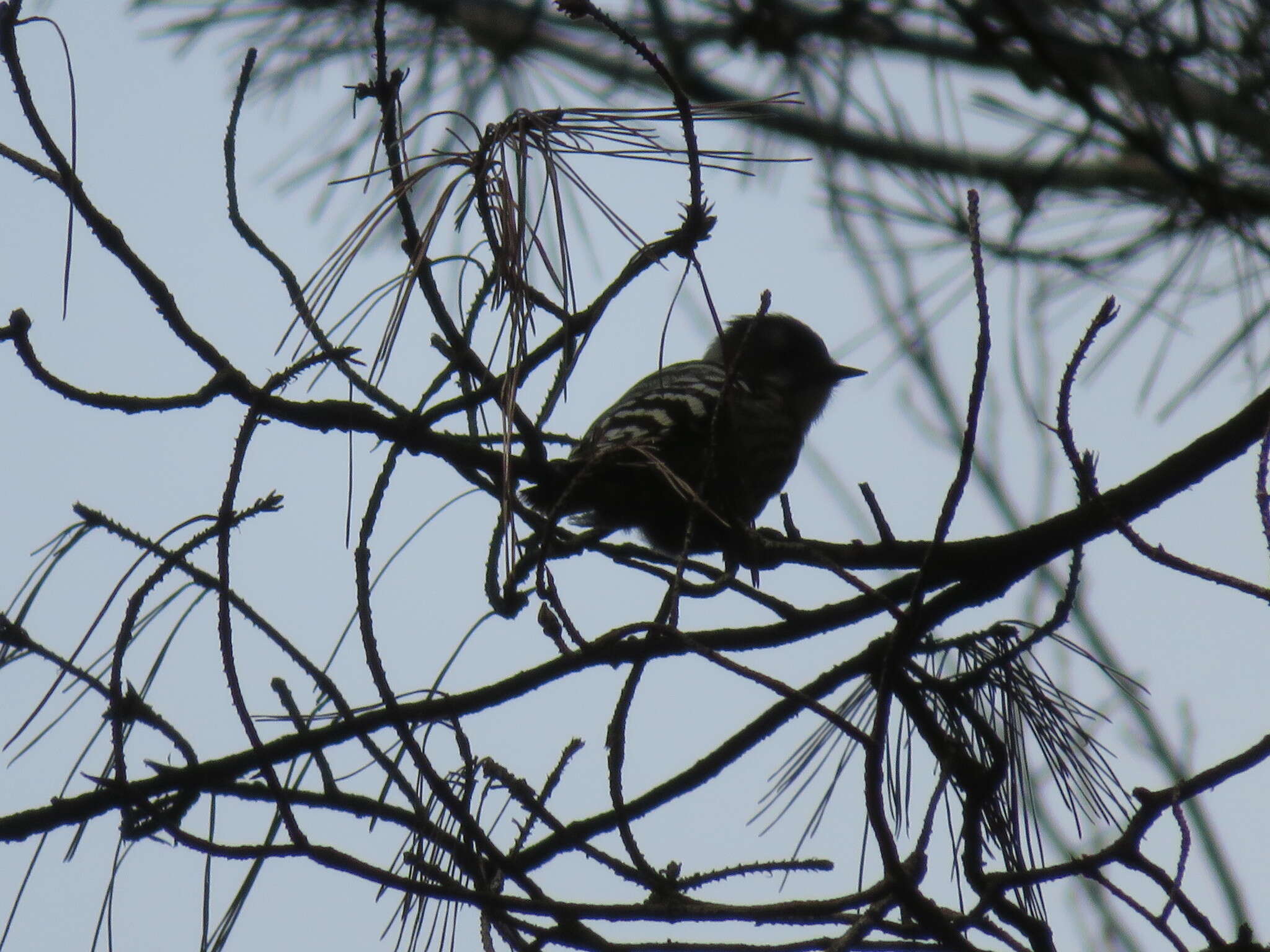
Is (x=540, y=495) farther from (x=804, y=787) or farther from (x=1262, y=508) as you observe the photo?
(x=1262, y=508)

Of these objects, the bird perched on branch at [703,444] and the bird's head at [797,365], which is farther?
the bird's head at [797,365]

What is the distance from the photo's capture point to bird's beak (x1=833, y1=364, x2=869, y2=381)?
238 inches

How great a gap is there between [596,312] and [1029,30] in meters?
1.59

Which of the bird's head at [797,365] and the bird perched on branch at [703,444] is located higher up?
the bird's head at [797,365]

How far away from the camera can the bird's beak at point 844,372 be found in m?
6.05

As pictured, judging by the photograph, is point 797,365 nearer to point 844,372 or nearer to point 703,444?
point 844,372

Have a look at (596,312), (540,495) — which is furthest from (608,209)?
(540,495)

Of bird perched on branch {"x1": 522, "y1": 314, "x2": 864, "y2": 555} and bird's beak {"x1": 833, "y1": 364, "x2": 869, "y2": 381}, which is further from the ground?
bird's beak {"x1": 833, "y1": 364, "x2": 869, "y2": 381}

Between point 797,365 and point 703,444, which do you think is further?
point 797,365

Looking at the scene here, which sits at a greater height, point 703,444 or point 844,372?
point 844,372

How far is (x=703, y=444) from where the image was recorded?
3914 millimetres

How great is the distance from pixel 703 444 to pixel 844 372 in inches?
90.3

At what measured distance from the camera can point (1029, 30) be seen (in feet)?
10.6

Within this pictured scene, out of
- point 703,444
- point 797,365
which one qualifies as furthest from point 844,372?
point 703,444
